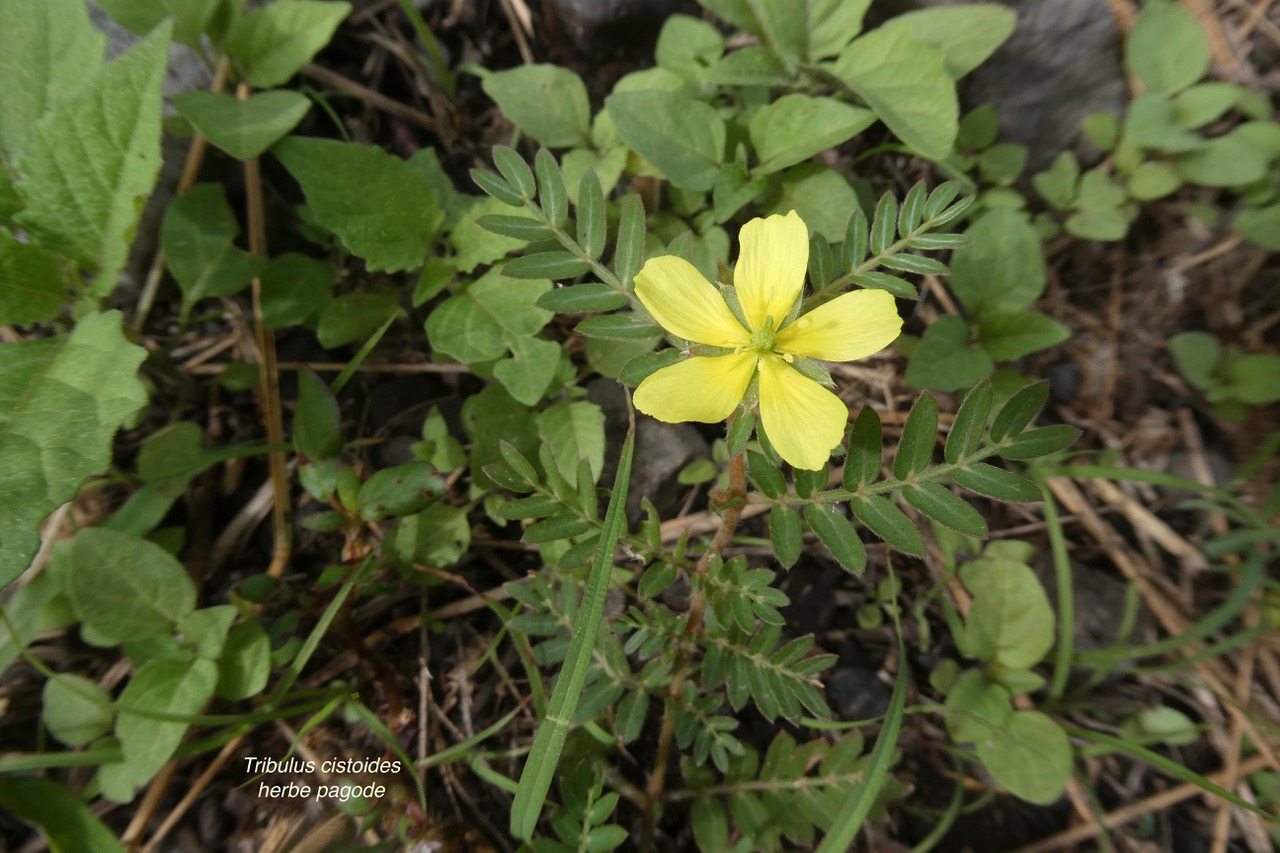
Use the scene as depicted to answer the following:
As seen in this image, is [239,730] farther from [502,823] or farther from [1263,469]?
[1263,469]

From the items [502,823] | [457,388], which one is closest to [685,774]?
[502,823]

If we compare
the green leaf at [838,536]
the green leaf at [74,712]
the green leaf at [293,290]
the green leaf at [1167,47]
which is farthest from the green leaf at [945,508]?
the green leaf at [1167,47]

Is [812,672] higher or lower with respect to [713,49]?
lower

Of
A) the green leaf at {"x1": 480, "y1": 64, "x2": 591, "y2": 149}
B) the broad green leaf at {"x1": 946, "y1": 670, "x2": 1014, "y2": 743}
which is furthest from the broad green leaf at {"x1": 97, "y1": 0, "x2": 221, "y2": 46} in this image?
the broad green leaf at {"x1": 946, "y1": 670, "x2": 1014, "y2": 743}

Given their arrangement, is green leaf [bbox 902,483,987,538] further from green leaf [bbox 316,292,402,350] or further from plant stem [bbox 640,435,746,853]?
green leaf [bbox 316,292,402,350]

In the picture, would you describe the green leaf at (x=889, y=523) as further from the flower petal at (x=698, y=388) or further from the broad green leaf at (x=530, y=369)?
the broad green leaf at (x=530, y=369)

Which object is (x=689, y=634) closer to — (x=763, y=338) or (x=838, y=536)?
(x=838, y=536)
